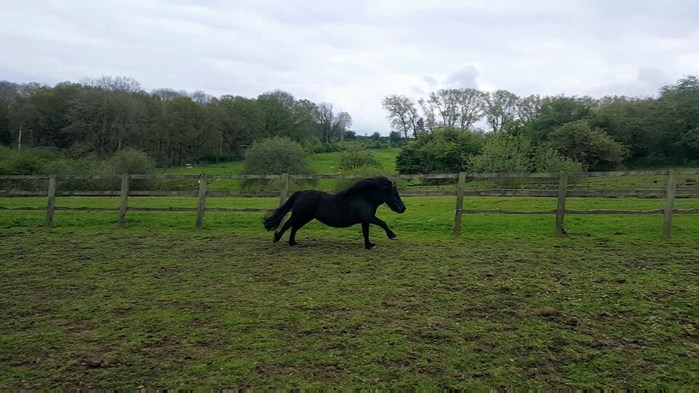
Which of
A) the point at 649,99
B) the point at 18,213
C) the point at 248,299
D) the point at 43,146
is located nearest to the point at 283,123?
the point at 43,146

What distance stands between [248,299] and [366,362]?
222 cm

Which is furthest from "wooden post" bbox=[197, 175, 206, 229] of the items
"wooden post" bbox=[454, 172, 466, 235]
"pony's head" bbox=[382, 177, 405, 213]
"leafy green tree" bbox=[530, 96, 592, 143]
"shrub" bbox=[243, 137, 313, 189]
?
"leafy green tree" bbox=[530, 96, 592, 143]

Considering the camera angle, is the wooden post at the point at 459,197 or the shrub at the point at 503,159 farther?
the shrub at the point at 503,159

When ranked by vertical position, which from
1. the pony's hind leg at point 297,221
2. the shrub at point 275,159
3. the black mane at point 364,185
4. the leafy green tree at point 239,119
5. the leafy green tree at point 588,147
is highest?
the leafy green tree at point 239,119

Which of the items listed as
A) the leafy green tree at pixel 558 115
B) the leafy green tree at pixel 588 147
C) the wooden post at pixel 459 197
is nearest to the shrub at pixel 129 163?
the wooden post at pixel 459 197

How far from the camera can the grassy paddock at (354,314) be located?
3299 mm

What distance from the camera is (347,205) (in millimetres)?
8539

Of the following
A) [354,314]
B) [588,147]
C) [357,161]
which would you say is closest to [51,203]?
[354,314]

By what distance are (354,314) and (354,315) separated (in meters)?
0.03

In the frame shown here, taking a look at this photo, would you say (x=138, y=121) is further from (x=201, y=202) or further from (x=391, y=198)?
(x=391, y=198)

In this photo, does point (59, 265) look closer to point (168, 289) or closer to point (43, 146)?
point (168, 289)

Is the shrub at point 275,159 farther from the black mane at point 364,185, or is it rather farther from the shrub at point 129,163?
the black mane at point 364,185

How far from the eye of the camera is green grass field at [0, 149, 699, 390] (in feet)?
10.8

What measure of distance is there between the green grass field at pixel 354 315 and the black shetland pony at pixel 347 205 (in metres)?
0.56
